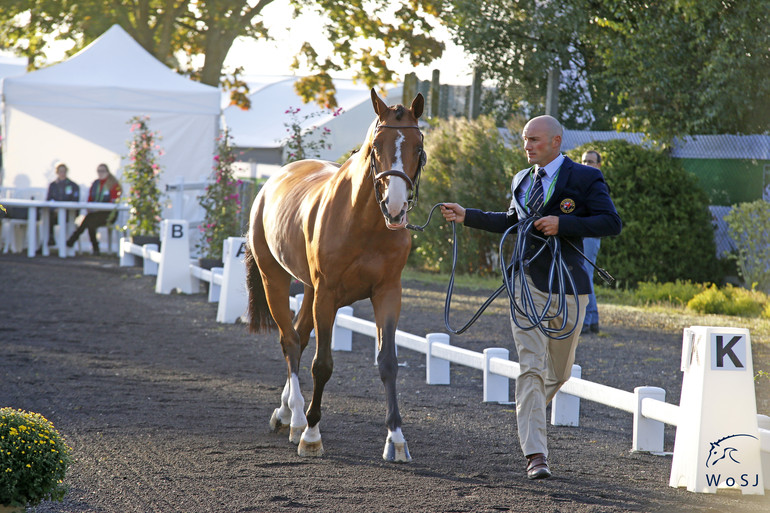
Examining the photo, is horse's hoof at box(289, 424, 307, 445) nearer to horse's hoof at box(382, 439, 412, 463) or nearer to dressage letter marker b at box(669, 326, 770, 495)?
horse's hoof at box(382, 439, 412, 463)

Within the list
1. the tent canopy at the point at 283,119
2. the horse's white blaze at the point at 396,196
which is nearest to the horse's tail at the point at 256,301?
the horse's white blaze at the point at 396,196

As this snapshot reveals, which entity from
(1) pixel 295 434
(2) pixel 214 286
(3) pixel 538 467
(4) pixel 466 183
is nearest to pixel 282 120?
(4) pixel 466 183

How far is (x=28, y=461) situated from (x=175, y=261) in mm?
10086

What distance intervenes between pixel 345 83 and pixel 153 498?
32.1m

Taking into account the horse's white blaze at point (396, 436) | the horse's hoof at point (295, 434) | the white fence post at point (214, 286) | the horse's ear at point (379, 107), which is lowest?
the horse's hoof at point (295, 434)

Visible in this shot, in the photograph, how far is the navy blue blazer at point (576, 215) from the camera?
4766 mm

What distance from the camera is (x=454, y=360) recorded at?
748cm

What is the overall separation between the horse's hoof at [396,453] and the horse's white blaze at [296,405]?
30.7 inches

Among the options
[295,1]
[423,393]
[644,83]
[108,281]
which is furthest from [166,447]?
[295,1]

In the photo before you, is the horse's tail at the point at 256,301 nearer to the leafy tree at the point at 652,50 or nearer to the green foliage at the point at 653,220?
the green foliage at the point at 653,220

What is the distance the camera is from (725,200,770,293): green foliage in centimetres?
1227

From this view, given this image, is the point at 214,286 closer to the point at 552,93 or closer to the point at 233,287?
the point at 233,287

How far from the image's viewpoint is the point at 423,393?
24.2 feet

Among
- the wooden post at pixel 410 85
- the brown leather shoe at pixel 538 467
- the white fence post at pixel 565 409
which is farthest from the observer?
the wooden post at pixel 410 85
